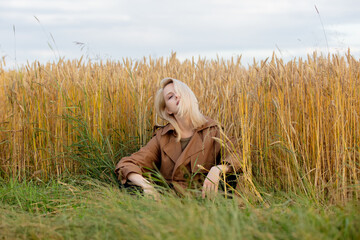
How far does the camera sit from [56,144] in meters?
3.58

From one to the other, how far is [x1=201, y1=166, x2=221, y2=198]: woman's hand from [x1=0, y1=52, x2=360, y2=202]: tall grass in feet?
0.63

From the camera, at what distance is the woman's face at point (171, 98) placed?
9.51 feet

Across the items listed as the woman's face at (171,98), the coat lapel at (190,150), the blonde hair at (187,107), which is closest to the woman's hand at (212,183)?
the coat lapel at (190,150)

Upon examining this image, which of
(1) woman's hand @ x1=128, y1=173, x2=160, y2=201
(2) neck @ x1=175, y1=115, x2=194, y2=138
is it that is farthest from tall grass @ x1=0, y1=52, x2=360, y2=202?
(1) woman's hand @ x1=128, y1=173, x2=160, y2=201

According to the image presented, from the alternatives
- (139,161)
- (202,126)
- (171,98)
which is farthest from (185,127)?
(139,161)

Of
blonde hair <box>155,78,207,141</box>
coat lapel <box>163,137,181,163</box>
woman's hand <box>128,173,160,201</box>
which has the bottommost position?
woman's hand <box>128,173,160,201</box>

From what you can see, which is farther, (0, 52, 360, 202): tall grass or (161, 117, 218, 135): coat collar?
(161, 117, 218, 135): coat collar

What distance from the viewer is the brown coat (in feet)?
9.45

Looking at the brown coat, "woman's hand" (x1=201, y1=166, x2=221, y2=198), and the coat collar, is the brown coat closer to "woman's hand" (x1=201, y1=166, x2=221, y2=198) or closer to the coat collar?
the coat collar

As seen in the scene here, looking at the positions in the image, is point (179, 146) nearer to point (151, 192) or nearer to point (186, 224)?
point (151, 192)

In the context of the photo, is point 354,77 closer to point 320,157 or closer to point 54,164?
point 320,157

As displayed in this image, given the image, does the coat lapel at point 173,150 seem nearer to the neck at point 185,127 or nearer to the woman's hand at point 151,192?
the neck at point 185,127

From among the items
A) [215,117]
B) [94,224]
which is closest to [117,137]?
[215,117]

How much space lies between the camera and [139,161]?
2.99 meters
